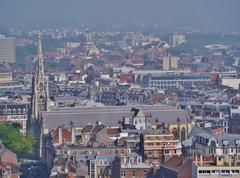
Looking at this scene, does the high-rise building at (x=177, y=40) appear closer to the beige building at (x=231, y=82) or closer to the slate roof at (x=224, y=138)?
the beige building at (x=231, y=82)

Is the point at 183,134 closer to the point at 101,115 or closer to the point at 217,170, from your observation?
the point at 101,115

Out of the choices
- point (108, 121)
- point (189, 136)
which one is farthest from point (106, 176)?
point (108, 121)

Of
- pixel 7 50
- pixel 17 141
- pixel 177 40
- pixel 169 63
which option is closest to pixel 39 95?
pixel 17 141

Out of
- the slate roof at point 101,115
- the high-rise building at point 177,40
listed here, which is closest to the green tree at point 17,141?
the slate roof at point 101,115

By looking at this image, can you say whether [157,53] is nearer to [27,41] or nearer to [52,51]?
[52,51]

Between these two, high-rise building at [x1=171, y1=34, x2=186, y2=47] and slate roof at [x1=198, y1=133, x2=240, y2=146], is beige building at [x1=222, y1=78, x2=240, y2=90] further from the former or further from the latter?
high-rise building at [x1=171, y1=34, x2=186, y2=47]

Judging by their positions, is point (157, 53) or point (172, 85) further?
point (157, 53)
